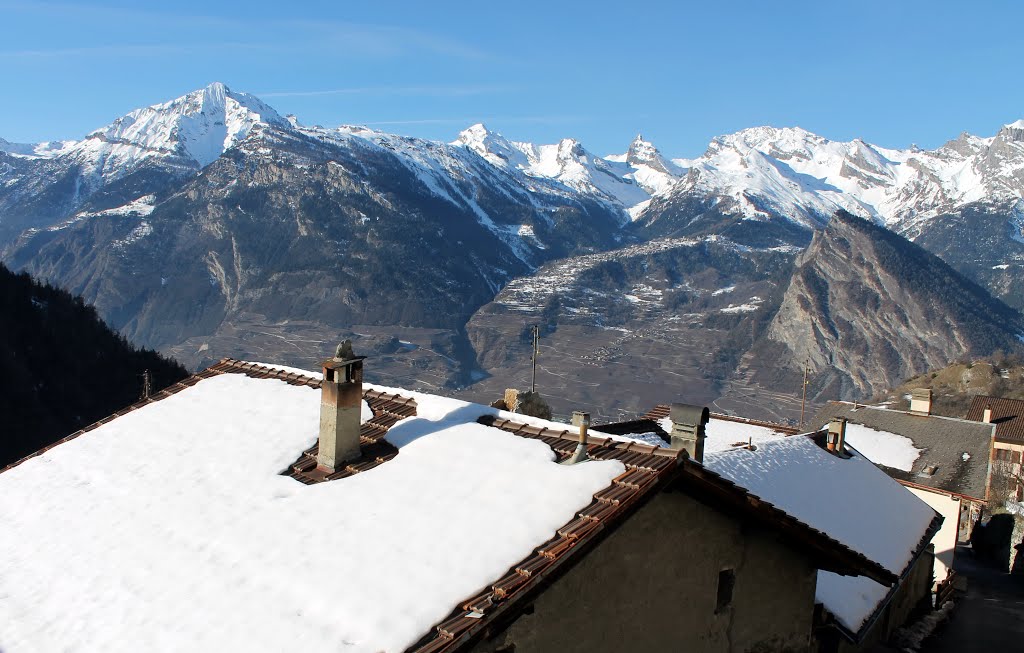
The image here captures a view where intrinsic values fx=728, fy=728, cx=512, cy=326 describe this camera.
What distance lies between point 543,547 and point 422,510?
66.5 inches

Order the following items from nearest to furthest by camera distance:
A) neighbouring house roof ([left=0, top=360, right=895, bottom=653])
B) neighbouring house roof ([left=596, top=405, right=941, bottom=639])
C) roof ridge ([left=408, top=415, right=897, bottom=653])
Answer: roof ridge ([left=408, top=415, right=897, bottom=653]), neighbouring house roof ([left=0, top=360, right=895, bottom=653]), neighbouring house roof ([left=596, top=405, right=941, bottom=639])

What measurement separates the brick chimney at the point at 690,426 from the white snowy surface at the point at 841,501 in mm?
6443

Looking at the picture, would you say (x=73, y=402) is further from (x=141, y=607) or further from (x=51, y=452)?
(x=141, y=607)

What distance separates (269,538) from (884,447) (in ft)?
116

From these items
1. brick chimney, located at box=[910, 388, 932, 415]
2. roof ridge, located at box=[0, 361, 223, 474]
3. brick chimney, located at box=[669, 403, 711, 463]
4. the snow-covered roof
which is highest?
brick chimney, located at box=[669, 403, 711, 463]

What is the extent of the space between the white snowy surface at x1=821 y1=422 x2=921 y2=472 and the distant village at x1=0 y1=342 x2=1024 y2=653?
2391 cm

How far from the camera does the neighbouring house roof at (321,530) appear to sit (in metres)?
6.90

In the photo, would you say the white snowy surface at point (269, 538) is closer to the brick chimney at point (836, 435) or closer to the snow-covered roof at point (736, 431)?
the brick chimney at point (836, 435)

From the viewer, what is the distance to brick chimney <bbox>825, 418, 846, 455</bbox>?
2264 cm

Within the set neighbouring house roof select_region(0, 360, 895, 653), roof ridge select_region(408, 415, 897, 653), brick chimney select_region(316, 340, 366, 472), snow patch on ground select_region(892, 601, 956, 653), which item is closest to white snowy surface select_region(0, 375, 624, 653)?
neighbouring house roof select_region(0, 360, 895, 653)

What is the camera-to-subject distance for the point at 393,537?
788 centimetres

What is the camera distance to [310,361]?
559 feet

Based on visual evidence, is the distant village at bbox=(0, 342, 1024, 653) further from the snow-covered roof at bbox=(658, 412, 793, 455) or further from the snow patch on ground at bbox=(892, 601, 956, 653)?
the snow-covered roof at bbox=(658, 412, 793, 455)

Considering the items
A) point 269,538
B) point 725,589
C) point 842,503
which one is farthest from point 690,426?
point 842,503
